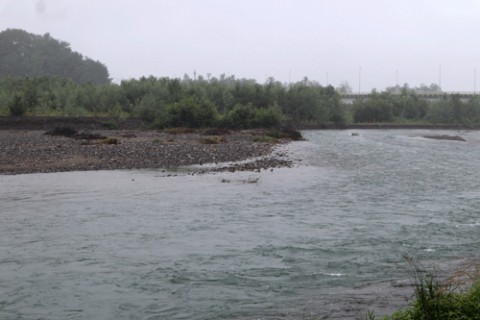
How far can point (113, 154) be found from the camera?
31500 millimetres

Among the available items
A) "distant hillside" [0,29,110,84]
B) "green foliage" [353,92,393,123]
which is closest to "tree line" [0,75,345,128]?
"green foliage" [353,92,393,123]

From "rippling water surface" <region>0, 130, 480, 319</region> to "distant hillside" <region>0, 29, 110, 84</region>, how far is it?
106224 millimetres

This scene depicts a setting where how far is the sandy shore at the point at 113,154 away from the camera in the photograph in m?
27.4

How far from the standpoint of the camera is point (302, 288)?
10250mm

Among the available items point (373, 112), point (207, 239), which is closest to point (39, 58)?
point (373, 112)

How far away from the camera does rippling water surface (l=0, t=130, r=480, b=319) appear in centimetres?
975

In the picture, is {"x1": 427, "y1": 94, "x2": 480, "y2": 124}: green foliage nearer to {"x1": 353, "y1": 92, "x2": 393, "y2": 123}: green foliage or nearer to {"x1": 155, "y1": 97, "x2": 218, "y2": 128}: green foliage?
{"x1": 353, "y1": 92, "x2": 393, "y2": 123}: green foliage

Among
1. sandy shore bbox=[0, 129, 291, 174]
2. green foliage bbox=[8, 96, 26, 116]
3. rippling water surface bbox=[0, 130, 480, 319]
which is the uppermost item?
green foliage bbox=[8, 96, 26, 116]

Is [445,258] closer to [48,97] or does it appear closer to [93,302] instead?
[93,302]

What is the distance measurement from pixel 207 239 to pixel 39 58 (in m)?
122

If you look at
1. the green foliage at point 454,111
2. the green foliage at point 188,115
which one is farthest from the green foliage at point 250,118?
the green foliage at point 454,111

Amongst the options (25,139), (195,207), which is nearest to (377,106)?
(25,139)

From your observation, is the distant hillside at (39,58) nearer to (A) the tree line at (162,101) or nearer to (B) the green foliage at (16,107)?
(A) the tree line at (162,101)

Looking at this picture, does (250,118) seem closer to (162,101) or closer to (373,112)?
(162,101)
